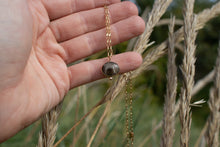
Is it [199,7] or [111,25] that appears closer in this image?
[111,25]

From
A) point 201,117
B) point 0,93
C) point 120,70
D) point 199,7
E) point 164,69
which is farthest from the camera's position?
point 199,7

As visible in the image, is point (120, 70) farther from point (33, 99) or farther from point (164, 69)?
point (164, 69)

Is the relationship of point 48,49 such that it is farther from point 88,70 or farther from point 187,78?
point 187,78

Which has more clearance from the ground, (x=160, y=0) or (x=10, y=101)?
(x=160, y=0)

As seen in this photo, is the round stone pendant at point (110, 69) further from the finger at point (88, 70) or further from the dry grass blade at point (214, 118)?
the dry grass blade at point (214, 118)

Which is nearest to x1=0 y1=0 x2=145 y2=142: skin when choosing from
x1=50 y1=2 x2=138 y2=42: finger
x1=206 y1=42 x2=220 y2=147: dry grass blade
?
x1=50 y1=2 x2=138 y2=42: finger

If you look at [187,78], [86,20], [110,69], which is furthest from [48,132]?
[86,20]

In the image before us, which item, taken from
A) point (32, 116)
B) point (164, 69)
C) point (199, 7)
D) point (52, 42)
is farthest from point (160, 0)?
point (199, 7)
